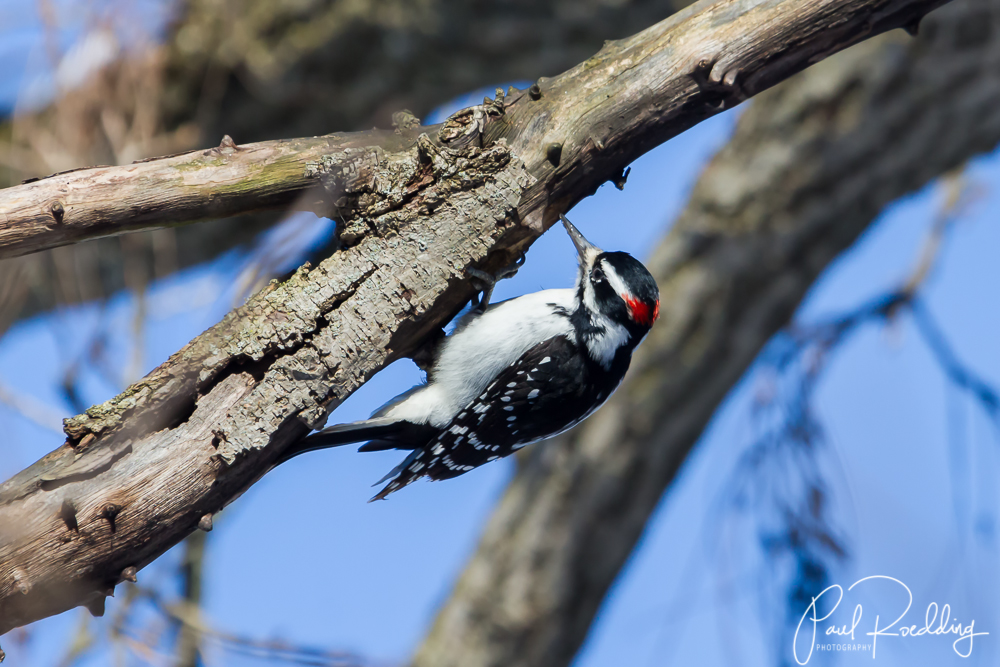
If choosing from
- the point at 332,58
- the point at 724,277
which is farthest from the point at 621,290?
the point at 332,58

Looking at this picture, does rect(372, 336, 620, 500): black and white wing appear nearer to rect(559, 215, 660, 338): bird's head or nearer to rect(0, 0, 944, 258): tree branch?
rect(559, 215, 660, 338): bird's head

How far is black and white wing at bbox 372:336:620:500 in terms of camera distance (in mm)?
3314

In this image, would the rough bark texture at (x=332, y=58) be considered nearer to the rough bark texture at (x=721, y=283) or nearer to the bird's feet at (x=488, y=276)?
the rough bark texture at (x=721, y=283)

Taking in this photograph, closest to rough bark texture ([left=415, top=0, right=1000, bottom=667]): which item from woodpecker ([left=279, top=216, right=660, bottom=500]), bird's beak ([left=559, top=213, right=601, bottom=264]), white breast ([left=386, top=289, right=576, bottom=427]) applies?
bird's beak ([left=559, top=213, right=601, bottom=264])

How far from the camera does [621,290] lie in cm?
352

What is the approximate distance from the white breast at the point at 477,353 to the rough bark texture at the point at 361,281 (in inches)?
27.0

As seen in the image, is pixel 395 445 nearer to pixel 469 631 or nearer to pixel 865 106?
pixel 469 631

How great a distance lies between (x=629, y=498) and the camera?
5.78 m

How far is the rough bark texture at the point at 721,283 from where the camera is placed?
16.1 feet

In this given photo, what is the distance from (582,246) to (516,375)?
2.77ft

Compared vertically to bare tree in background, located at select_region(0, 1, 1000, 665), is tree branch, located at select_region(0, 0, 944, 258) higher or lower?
higher

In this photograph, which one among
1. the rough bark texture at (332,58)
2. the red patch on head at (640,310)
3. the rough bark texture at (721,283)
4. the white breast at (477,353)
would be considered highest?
the rough bark texture at (332,58)

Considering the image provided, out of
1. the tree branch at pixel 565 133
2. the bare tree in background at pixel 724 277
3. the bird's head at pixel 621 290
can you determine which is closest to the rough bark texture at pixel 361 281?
the tree branch at pixel 565 133

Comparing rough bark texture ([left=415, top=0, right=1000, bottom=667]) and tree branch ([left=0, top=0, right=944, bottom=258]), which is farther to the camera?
rough bark texture ([left=415, top=0, right=1000, bottom=667])
